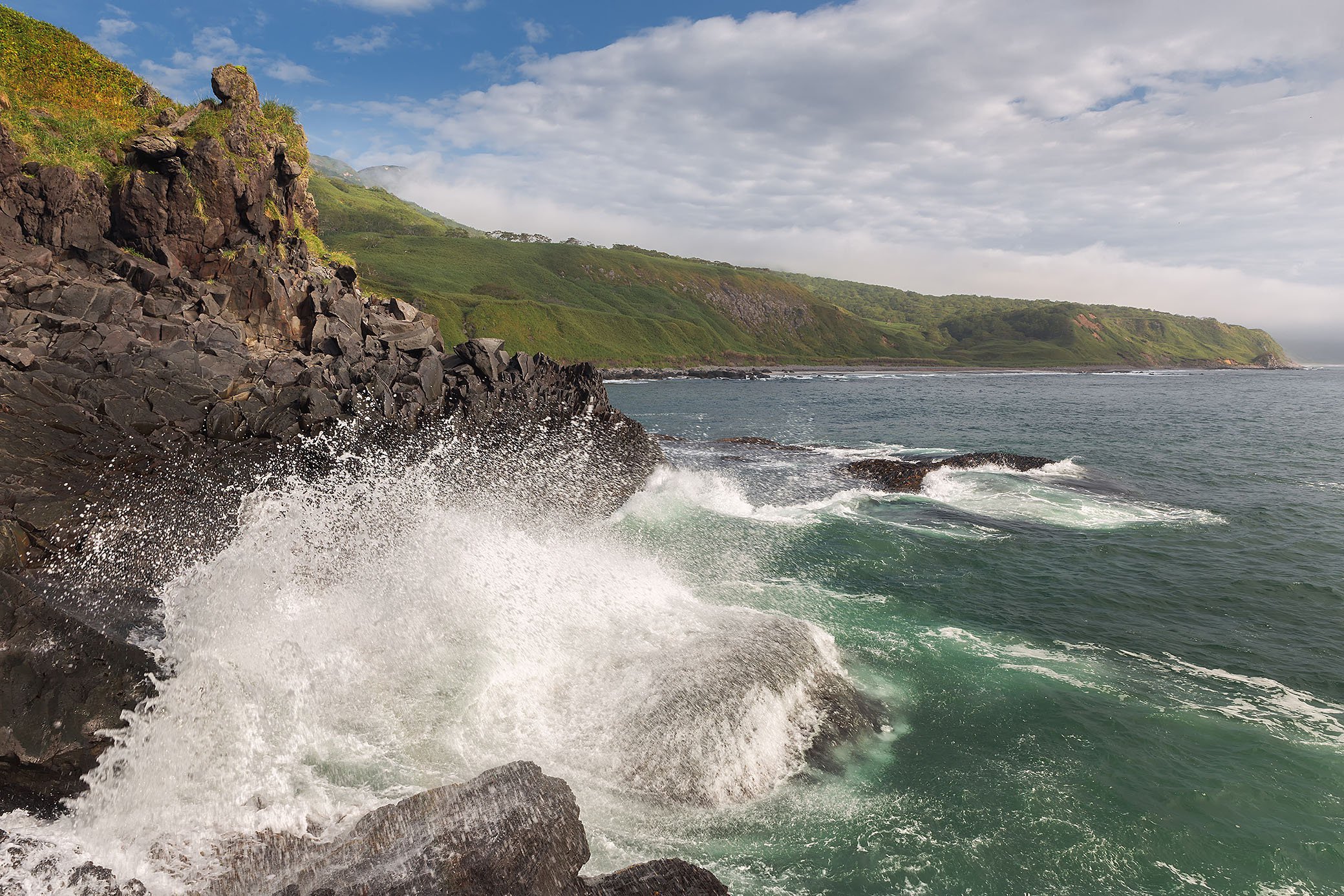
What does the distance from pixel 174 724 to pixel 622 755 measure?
22.1 feet

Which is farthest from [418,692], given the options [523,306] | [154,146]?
[523,306]

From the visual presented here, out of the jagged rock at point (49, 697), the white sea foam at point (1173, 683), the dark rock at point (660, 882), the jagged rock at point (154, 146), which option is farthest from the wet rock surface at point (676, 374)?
the dark rock at point (660, 882)

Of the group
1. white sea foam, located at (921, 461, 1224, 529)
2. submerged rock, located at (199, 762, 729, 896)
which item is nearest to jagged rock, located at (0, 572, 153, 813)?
submerged rock, located at (199, 762, 729, 896)

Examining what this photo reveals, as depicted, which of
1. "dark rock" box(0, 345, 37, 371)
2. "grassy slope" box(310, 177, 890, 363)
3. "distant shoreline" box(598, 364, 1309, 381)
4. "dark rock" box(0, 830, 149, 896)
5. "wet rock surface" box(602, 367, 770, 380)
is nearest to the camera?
"dark rock" box(0, 830, 149, 896)

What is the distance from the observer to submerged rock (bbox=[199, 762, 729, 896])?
692 cm

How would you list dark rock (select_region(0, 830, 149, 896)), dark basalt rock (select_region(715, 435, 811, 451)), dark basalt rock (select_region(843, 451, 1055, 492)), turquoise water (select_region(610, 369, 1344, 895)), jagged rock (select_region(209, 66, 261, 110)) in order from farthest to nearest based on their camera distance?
1. dark basalt rock (select_region(715, 435, 811, 451))
2. jagged rock (select_region(209, 66, 261, 110))
3. dark basalt rock (select_region(843, 451, 1055, 492))
4. turquoise water (select_region(610, 369, 1344, 895))
5. dark rock (select_region(0, 830, 149, 896))

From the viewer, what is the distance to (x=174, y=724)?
31.4 feet

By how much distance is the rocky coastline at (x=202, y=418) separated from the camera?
24.9 ft

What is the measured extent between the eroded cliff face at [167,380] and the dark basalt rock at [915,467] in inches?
474

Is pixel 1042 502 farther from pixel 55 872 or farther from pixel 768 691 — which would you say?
pixel 55 872

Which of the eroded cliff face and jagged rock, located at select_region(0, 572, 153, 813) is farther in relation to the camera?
the eroded cliff face

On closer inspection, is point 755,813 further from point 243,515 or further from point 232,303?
point 232,303

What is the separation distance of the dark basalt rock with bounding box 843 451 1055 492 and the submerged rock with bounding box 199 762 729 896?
1045 inches

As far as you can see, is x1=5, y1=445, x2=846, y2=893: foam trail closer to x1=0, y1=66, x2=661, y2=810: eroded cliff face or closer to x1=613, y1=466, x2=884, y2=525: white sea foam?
x1=0, y1=66, x2=661, y2=810: eroded cliff face
